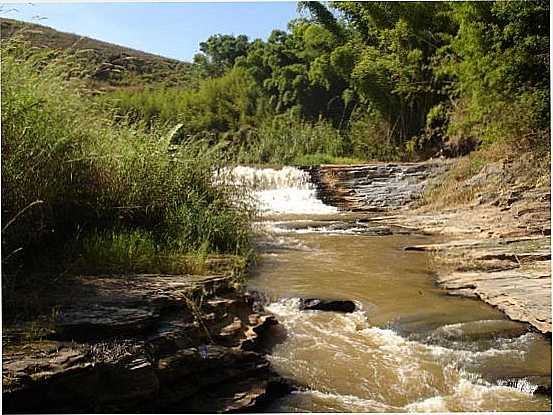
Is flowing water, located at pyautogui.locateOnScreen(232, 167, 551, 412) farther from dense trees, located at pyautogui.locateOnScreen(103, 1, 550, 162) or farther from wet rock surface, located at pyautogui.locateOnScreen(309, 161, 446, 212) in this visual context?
wet rock surface, located at pyautogui.locateOnScreen(309, 161, 446, 212)

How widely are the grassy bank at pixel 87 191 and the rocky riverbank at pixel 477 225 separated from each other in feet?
5.88

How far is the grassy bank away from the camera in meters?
2.41

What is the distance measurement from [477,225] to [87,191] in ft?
14.3

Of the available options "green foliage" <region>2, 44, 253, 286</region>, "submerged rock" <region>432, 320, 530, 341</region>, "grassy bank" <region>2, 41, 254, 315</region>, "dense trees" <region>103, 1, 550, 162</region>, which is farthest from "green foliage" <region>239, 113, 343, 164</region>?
"submerged rock" <region>432, 320, 530, 341</region>

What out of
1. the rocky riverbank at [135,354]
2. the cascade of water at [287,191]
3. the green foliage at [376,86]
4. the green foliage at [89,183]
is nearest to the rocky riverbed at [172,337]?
the rocky riverbank at [135,354]

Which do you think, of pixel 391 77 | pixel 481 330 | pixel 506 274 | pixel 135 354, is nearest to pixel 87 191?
pixel 135 354

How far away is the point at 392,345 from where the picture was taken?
2.82 metres

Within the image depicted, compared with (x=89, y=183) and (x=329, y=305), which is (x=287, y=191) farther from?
(x=89, y=183)

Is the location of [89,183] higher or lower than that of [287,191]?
higher

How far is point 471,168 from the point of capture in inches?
322

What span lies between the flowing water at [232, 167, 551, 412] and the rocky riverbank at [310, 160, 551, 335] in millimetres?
164

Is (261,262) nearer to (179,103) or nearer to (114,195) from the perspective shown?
(114,195)

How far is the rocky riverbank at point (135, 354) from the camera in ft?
5.71

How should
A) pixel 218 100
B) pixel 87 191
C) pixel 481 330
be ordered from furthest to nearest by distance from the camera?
pixel 218 100, pixel 87 191, pixel 481 330
